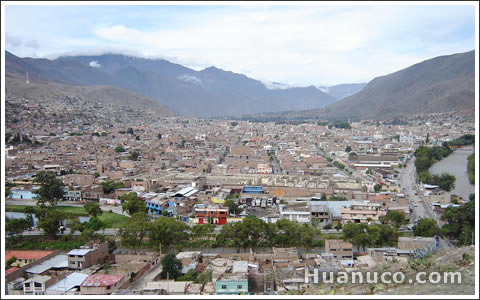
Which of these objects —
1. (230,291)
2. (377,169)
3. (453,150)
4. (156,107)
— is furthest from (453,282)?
(156,107)

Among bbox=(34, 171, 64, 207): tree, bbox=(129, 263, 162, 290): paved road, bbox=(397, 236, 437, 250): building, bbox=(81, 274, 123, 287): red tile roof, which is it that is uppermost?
bbox=(34, 171, 64, 207): tree

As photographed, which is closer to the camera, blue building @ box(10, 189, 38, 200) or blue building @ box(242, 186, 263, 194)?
blue building @ box(242, 186, 263, 194)

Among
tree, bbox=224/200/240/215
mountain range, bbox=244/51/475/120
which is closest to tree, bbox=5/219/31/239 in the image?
tree, bbox=224/200/240/215

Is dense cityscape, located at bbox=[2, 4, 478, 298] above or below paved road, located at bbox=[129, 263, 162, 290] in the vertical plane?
above

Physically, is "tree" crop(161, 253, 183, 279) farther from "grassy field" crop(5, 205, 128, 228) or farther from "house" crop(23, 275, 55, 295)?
"grassy field" crop(5, 205, 128, 228)

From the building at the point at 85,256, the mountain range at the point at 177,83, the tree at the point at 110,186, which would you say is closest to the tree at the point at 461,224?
the building at the point at 85,256

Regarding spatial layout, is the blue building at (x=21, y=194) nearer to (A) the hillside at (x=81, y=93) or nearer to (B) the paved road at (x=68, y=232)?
(B) the paved road at (x=68, y=232)

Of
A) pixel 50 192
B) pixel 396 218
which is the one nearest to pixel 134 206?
pixel 50 192
